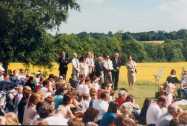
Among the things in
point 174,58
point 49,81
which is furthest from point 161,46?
point 49,81

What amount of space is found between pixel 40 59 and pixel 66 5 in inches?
193

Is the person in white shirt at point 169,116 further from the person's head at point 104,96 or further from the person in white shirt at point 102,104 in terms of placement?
the person's head at point 104,96

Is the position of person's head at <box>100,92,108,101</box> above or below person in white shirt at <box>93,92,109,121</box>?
above

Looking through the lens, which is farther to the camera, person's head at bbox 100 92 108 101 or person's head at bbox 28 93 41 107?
person's head at bbox 100 92 108 101

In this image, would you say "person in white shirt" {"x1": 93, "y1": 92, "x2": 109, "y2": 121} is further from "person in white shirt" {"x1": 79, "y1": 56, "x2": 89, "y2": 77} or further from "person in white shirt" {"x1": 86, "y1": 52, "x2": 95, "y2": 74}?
"person in white shirt" {"x1": 86, "y1": 52, "x2": 95, "y2": 74}

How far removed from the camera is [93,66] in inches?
1143

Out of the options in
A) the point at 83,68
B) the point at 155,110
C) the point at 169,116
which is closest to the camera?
the point at 169,116

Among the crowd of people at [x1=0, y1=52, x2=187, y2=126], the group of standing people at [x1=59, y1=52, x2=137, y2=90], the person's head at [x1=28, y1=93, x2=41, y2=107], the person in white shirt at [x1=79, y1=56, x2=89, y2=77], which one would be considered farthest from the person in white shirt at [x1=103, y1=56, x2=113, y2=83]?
the person's head at [x1=28, y1=93, x2=41, y2=107]

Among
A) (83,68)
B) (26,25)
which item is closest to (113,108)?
(83,68)

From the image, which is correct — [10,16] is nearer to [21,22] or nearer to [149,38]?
[21,22]

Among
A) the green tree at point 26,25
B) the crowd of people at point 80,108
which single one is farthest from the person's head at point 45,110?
the green tree at point 26,25

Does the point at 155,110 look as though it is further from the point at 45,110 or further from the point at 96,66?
the point at 96,66

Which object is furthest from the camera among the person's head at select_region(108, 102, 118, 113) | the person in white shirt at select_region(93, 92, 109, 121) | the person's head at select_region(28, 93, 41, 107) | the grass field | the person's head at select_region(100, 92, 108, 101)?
the grass field

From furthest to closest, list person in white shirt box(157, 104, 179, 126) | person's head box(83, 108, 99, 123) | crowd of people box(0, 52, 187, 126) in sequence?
person in white shirt box(157, 104, 179, 126)
person's head box(83, 108, 99, 123)
crowd of people box(0, 52, 187, 126)
